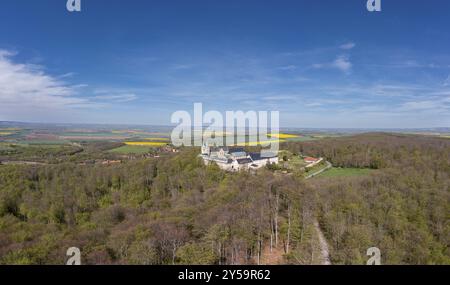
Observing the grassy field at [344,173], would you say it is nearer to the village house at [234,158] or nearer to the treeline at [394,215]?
the treeline at [394,215]

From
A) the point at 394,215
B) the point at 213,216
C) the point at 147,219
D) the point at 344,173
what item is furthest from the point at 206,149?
the point at 394,215

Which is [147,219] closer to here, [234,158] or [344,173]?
[234,158]

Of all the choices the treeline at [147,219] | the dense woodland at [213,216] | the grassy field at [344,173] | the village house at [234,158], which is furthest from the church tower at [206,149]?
the grassy field at [344,173]

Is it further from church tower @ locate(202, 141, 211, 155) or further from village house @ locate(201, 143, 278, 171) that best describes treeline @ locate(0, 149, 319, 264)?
church tower @ locate(202, 141, 211, 155)

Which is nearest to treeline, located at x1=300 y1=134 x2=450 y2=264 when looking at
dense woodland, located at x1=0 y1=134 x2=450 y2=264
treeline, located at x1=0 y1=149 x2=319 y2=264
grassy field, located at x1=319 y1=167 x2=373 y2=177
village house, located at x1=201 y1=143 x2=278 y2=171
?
dense woodland, located at x1=0 y1=134 x2=450 y2=264

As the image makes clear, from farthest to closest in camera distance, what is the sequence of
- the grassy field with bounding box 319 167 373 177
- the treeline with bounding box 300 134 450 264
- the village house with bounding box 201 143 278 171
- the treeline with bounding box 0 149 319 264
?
the village house with bounding box 201 143 278 171
the grassy field with bounding box 319 167 373 177
the treeline with bounding box 300 134 450 264
the treeline with bounding box 0 149 319 264

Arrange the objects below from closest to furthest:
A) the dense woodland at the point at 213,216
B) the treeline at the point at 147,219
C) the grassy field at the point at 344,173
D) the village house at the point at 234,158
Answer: the treeline at the point at 147,219 → the dense woodland at the point at 213,216 → the grassy field at the point at 344,173 → the village house at the point at 234,158
